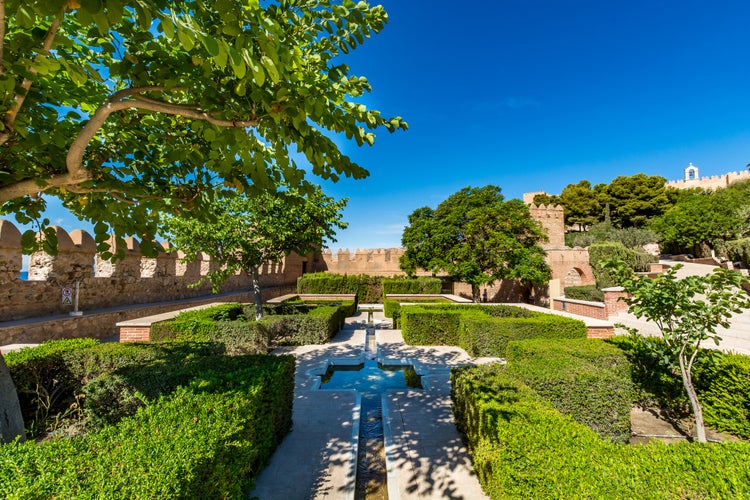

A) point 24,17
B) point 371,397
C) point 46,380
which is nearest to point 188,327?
point 46,380

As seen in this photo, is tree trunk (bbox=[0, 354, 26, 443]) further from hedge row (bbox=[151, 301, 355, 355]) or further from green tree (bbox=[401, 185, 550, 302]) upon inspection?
green tree (bbox=[401, 185, 550, 302])

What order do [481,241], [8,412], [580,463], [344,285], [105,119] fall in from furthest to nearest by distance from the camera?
[344,285] < [481,241] < [8,412] < [105,119] < [580,463]

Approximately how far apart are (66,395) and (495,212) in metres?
→ 17.8

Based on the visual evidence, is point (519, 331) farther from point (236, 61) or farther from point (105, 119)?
point (105, 119)

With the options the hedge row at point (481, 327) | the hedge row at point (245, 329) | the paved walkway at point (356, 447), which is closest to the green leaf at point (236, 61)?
the paved walkway at point (356, 447)

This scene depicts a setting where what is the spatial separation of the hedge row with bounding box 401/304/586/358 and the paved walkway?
173 cm

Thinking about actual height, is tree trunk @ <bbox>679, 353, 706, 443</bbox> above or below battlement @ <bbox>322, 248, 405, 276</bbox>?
below

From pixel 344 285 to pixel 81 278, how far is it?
594 inches

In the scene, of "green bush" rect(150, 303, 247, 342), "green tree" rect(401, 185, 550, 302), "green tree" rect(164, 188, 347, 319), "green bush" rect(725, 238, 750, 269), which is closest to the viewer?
"green bush" rect(150, 303, 247, 342)

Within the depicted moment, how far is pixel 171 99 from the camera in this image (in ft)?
11.0

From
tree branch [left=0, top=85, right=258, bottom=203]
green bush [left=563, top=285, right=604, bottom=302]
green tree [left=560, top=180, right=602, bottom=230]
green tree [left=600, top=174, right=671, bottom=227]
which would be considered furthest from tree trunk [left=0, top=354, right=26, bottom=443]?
green tree [left=560, top=180, right=602, bottom=230]

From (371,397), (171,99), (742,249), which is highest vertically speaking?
(171,99)

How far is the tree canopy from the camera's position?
1.83 meters

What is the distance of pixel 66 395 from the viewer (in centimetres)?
466
